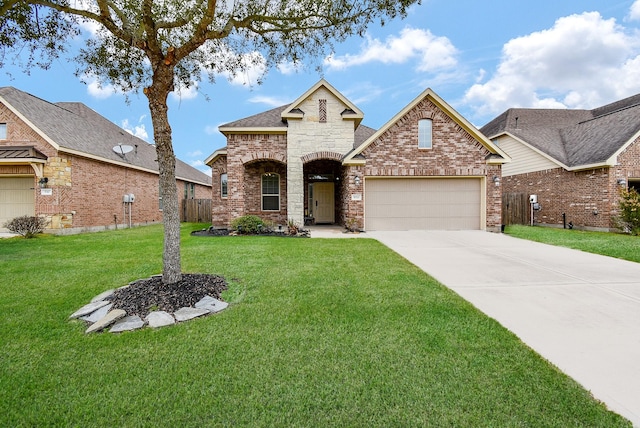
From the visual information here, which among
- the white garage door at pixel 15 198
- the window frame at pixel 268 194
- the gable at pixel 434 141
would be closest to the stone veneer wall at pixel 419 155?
the gable at pixel 434 141

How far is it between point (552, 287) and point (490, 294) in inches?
50.9

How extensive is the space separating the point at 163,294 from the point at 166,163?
2051mm

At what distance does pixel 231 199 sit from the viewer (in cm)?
1364

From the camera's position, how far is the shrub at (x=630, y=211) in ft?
39.8

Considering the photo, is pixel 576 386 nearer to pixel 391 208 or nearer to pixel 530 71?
pixel 391 208

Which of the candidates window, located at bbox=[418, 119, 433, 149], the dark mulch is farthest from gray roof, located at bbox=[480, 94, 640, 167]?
the dark mulch

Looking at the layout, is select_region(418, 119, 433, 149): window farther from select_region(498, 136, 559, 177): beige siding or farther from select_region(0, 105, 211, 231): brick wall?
select_region(0, 105, 211, 231): brick wall

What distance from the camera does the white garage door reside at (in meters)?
14.1

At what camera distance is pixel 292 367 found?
280 centimetres

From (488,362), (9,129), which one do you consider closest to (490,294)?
(488,362)

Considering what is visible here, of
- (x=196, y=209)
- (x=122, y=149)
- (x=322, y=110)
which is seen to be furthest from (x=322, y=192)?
(x=122, y=149)

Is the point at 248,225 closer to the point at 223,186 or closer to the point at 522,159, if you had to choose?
the point at 223,186

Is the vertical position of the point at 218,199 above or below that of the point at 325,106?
below

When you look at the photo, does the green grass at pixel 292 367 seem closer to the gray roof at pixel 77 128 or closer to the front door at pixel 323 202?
the gray roof at pixel 77 128
